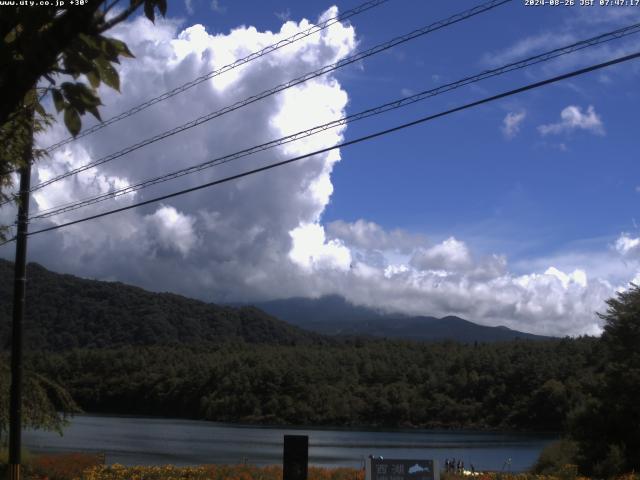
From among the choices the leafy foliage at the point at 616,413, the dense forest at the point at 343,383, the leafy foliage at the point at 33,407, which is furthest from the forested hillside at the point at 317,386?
the leafy foliage at the point at 33,407

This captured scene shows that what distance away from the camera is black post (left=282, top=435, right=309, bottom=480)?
9.84m

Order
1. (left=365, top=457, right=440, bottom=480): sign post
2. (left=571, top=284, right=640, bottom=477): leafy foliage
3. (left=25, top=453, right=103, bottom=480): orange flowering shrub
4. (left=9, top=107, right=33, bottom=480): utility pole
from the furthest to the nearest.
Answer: (left=571, top=284, right=640, bottom=477): leafy foliage
(left=25, top=453, right=103, bottom=480): orange flowering shrub
(left=9, top=107, right=33, bottom=480): utility pole
(left=365, top=457, right=440, bottom=480): sign post

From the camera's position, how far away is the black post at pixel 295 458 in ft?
32.3

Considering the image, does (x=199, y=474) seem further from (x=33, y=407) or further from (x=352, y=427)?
(x=352, y=427)

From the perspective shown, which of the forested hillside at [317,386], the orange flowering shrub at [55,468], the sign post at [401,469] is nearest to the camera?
the sign post at [401,469]

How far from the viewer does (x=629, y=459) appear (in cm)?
2869

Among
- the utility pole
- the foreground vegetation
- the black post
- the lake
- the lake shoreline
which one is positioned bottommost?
the lake shoreline

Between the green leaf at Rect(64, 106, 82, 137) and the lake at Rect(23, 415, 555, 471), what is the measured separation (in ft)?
134

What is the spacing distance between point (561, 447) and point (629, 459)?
227 inches

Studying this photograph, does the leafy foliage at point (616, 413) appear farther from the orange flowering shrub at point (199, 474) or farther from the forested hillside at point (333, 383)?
the forested hillside at point (333, 383)

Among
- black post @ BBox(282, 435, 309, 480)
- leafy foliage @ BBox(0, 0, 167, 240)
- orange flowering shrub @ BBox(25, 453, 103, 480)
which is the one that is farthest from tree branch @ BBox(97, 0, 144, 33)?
orange flowering shrub @ BBox(25, 453, 103, 480)

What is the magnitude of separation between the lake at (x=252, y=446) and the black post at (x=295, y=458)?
34.0 meters

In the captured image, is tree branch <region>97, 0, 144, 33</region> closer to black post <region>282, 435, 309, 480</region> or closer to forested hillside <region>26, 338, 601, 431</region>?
black post <region>282, 435, 309, 480</region>

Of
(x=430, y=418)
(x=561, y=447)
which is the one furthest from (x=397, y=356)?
(x=561, y=447)
